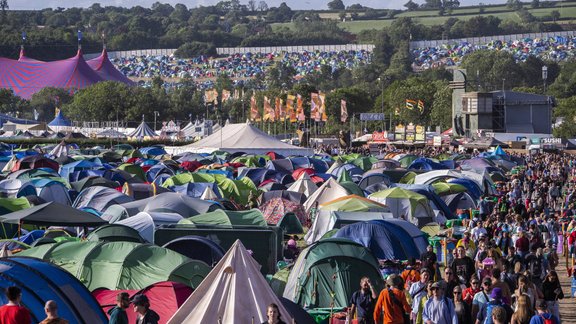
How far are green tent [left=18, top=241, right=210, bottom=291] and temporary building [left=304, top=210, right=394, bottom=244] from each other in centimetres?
648

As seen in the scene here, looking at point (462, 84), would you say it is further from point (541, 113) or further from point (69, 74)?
point (69, 74)

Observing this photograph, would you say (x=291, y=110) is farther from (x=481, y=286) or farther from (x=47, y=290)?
(x=47, y=290)

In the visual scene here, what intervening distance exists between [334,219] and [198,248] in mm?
5217

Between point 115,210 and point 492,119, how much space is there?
5676 cm

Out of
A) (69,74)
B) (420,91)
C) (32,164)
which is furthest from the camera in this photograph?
(69,74)

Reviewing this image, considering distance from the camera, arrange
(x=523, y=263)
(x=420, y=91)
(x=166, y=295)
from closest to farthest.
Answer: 1. (x=166, y=295)
2. (x=523, y=263)
3. (x=420, y=91)

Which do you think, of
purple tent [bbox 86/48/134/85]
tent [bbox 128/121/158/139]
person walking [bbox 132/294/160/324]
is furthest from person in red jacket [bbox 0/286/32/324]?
purple tent [bbox 86/48/134/85]

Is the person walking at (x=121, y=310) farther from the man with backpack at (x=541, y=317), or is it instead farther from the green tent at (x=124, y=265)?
the green tent at (x=124, y=265)

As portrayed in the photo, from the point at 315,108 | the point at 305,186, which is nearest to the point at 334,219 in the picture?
the point at 305,186

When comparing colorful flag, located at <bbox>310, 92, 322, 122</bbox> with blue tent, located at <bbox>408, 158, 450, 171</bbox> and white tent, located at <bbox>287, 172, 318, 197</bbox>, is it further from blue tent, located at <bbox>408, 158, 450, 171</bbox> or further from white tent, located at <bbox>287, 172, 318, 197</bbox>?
white tent, located at <bbox>287, 172, 318, 197</bbox>

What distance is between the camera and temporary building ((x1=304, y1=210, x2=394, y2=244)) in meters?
22.0

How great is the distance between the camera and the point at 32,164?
39.8 m

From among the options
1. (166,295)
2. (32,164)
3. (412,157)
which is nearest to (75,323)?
(166,295)

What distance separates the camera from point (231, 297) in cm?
1188
